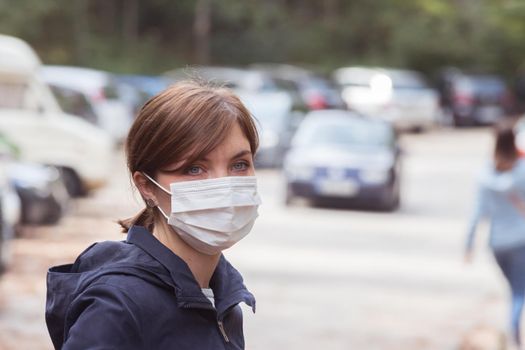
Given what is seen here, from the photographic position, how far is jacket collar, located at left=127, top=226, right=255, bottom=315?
2.55 m

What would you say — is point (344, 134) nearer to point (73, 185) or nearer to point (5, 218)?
point (73, 185)

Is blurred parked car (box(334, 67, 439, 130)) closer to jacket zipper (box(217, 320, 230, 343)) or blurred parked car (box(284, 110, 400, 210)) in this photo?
blurred parked car (box(284, 110, 400, 210))

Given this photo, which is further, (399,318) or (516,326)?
(399,318)

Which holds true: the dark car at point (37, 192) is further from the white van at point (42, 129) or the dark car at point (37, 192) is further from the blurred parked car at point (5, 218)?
the blurred parked car at point (5, 218)

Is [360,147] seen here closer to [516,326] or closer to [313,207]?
[313,207]

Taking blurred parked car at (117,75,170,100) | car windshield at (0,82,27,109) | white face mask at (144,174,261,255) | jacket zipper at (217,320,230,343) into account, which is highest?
white face mask at (144,174,261,255)

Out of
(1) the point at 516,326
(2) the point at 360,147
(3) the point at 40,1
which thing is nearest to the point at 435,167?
(2) the point at 360,147

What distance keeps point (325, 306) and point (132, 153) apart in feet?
28.6

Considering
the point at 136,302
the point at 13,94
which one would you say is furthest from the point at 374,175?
the point at 136,302

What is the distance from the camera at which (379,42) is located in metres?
59.3

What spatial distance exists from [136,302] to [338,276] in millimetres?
10715

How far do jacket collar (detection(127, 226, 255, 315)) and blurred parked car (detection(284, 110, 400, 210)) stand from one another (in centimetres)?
1690

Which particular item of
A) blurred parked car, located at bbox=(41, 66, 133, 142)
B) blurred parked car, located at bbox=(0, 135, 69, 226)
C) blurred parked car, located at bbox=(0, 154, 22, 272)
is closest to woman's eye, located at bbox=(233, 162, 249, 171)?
blurred parked car, located at bbox=(0, 154, 22, 272)

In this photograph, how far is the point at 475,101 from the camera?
43.4 m
